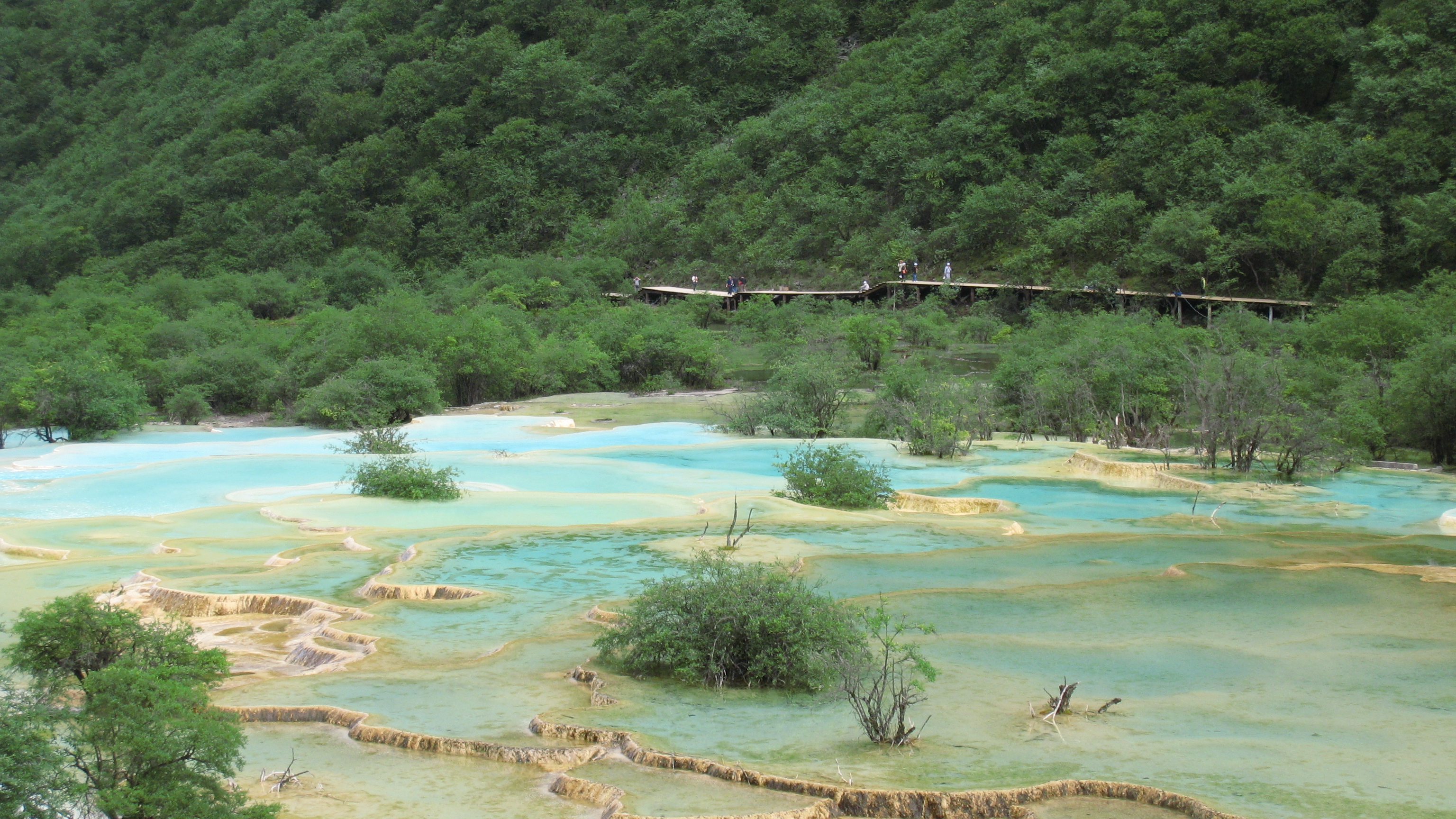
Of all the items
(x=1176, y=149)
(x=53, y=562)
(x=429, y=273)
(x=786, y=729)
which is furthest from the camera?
(x=429, y=273)

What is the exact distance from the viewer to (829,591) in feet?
38.9

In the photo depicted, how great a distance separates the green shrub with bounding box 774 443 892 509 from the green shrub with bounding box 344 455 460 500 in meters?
4.45

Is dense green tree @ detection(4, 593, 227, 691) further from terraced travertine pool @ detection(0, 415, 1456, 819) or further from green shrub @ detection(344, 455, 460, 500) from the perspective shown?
green shrub @ detection(344, 455, 460, 500)

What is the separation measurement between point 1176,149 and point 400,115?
141ft

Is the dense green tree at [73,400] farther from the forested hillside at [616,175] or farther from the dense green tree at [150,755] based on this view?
the dense green tree at [150,755]

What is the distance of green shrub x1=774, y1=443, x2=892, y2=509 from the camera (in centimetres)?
1694

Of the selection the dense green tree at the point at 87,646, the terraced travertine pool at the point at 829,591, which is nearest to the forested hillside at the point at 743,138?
the terraced travertine pool at the point at 829,591

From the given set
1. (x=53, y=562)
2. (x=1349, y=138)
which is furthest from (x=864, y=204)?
(x=53, y=562)

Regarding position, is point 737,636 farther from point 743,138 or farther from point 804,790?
point 743,138

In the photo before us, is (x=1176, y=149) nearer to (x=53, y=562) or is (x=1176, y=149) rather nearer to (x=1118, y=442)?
(x=1118, y=442)

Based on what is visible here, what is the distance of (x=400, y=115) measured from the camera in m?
69.7

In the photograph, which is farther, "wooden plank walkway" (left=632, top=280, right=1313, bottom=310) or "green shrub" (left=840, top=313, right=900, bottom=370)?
"wooden plank walkway" (left=632, top=280, right=1313, bottom=310)

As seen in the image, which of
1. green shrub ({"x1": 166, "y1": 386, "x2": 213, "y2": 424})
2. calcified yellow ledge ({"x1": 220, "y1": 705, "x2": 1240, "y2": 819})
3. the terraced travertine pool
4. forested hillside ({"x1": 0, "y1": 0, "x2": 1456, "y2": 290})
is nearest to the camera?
calcified yellow ledge ({"x1": 220, "y1": 705, "x2": 1240, "y2": 819})

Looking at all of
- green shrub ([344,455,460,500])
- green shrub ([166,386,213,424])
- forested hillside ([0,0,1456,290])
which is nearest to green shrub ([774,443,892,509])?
green shrub ([344,455,460,500])
